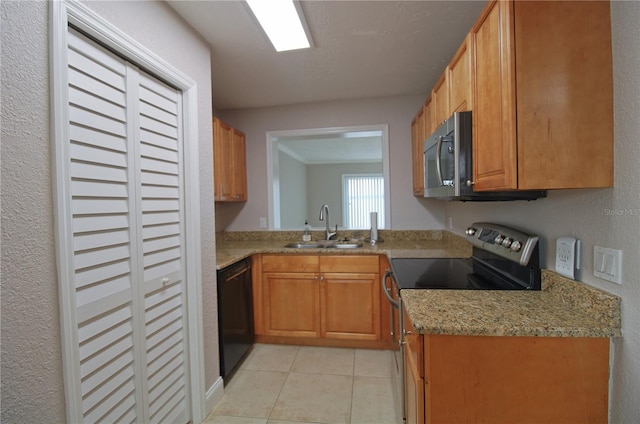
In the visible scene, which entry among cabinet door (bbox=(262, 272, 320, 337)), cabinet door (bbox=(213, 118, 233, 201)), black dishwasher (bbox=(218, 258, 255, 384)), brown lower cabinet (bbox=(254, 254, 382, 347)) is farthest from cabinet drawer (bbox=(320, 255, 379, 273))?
cabinet door (bbox=(213, 118, 233, 201))

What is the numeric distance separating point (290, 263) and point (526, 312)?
1.82m

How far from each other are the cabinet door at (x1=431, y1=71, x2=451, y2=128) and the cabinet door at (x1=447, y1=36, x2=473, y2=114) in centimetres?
7

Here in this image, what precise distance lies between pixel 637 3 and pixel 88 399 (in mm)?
2182

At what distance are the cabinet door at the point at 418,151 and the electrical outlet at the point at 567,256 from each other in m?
1.33

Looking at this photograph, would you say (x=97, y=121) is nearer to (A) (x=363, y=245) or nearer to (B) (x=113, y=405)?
(B) (x=113, y=405)

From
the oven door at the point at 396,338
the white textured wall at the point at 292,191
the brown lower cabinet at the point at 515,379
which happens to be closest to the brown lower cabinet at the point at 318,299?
the oven door at the point at 396,338

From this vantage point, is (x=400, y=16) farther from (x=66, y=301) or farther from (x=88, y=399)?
(x=88, y=399)

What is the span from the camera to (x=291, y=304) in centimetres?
258

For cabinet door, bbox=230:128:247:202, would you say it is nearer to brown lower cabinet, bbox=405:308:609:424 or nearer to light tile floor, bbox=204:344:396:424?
light tile floor, bbox=204:344:396:424

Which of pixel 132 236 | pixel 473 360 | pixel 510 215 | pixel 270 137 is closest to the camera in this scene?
pixel 473 360

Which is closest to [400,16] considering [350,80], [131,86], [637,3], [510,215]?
[350,80]

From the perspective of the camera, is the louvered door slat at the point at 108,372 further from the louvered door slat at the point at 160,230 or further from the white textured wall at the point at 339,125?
the white textured wall at the point at 339,125

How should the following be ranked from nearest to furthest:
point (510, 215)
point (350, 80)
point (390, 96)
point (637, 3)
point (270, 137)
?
point (637, 3) → point (510, 215) → point (350, 80) → point (390, 96) → point (270, 137)

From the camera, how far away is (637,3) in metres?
0.84
